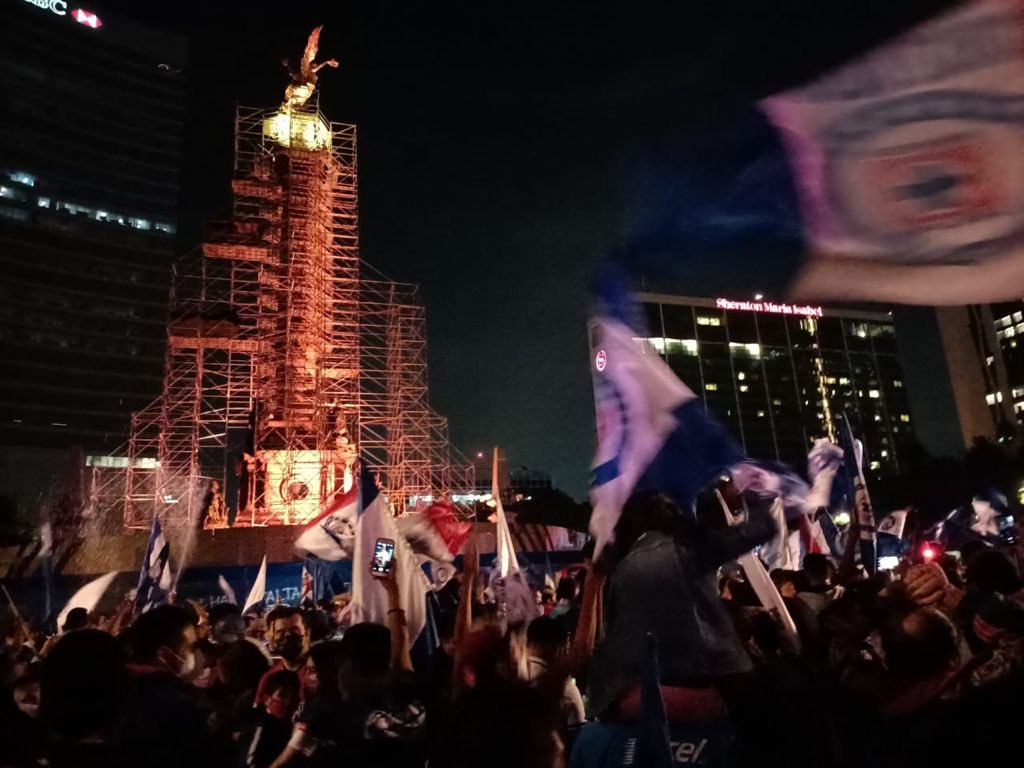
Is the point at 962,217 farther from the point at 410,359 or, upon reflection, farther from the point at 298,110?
the point at 298,110

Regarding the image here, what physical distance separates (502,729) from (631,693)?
1041 mm

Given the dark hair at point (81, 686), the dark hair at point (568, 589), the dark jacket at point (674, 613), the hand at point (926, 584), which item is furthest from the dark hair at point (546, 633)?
the dark hair at point (568, 589)

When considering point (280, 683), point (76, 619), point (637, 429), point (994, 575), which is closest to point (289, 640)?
point (280, 683)

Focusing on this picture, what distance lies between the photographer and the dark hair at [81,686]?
2.67m

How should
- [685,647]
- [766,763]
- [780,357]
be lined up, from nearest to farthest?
1. [685,647]
2. [766,763]
3. [780,357]

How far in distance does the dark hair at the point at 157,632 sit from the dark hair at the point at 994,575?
389 centimetres

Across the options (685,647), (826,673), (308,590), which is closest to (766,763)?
(685,647)

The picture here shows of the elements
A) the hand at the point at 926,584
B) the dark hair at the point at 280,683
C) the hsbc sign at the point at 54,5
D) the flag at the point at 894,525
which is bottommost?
the dark hair at the point at 280,683

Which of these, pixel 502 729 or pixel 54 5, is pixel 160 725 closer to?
pixel 502 729

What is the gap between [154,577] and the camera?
412 inches

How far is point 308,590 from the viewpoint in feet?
50.9

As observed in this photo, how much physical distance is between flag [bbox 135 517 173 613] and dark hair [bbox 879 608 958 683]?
992 cm

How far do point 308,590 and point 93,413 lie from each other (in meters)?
72.1

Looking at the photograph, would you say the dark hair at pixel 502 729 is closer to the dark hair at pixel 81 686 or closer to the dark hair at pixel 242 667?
the dark hair at pixel 81 686
